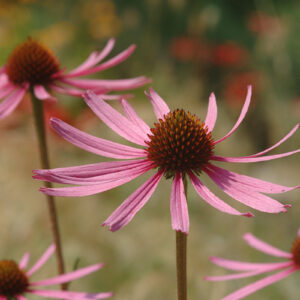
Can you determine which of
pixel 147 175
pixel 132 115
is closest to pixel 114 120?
pixel 132 115

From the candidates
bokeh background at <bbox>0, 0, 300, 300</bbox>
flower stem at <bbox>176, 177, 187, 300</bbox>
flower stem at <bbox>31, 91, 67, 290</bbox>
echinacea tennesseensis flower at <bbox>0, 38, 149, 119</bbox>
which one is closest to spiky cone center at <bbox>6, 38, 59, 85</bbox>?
echinacea tennesseensis flower at <bbox>0, 38, 149, 119</bbox>

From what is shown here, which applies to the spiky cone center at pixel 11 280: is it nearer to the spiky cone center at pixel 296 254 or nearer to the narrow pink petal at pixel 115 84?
the narrow pink petal at pixel 115 84

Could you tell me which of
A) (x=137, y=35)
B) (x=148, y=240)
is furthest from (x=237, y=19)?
(x=148, y=240)

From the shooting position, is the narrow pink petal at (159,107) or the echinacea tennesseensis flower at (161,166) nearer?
the echinacea tennesseensis flower at (161,166)

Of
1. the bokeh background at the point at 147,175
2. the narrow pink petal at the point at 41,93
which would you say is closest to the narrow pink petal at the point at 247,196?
the narrow pink petal at the point at 41,93

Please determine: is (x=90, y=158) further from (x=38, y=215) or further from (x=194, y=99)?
(x=194, y=99)

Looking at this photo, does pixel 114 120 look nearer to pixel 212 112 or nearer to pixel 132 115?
pixel 132 115
